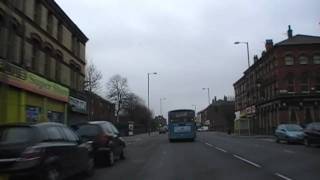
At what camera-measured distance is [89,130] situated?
65.6ft

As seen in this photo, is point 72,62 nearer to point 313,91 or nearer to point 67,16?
point 67,16

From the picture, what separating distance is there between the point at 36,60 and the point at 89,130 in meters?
13.8

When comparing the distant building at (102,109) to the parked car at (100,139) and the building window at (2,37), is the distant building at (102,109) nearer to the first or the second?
the building window at (2,37)

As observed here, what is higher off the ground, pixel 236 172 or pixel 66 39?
pixel 66 39

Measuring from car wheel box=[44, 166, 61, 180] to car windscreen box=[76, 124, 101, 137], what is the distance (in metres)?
6.64

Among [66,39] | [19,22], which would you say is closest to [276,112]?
[66,39]

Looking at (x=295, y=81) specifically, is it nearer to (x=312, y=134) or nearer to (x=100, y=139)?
(x=312, y=134)

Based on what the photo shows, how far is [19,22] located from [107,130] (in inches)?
414

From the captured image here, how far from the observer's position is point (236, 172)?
1667 cm

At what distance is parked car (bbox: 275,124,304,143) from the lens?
38.1 metres

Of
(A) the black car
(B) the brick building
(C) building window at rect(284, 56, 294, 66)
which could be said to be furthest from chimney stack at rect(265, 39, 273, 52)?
(A) the black car

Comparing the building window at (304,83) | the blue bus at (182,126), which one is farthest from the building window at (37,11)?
the building window at (304,83)

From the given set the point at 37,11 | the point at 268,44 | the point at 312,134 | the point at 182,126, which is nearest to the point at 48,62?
the point at 37,11

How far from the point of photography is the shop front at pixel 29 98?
→ 25.6m
